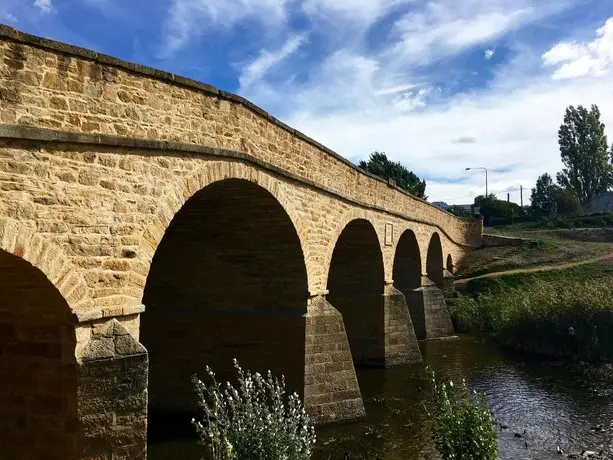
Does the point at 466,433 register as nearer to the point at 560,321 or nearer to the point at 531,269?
the point at 560,321

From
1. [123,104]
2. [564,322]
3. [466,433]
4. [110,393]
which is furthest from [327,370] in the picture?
[564,322]

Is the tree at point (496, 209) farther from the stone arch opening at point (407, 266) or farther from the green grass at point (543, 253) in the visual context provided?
the stone arch opening at point (407, 266)

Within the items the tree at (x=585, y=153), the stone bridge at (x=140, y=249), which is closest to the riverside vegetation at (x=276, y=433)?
the stone bridge at (x=140, y=249)

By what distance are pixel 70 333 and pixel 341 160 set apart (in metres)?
8.17

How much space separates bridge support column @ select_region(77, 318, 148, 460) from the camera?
542 cm

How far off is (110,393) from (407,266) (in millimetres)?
17608

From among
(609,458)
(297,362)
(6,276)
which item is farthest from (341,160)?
(6,276)

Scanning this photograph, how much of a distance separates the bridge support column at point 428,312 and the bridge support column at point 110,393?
16214mm

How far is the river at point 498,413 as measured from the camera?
9.23m

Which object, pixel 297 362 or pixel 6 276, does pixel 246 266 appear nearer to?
pixel 297 362

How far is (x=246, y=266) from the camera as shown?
1051 cm

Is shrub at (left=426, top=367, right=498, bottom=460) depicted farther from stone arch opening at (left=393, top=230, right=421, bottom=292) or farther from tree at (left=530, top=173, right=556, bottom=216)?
tree at (left=530, top=173, right=556, bottom=216)

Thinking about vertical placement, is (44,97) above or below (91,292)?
above

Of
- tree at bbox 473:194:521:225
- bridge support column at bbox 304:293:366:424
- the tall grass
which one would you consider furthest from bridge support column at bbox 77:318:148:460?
tree at bbox 473:194:521:225
